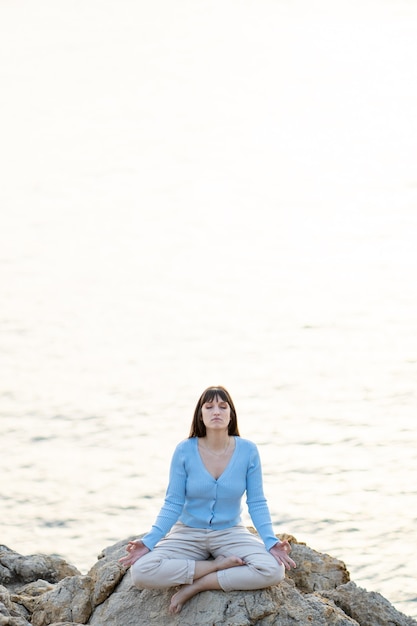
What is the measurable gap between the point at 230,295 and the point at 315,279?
5.94 ft

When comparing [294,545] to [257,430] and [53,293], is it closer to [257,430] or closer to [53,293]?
[257,430]

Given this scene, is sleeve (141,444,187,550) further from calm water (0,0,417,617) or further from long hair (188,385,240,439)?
calm water (0,0,417,617)

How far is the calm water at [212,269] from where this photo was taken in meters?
18.3

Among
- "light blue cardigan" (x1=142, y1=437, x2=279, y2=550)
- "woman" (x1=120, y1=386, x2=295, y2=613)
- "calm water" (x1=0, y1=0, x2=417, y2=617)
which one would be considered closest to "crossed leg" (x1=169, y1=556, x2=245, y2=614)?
"woman" (x1=120, y1=386, x2=295, y2=613)

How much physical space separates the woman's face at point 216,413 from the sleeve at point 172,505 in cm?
25

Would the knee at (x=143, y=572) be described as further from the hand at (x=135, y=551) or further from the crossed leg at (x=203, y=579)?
the crossed leg at (x=203, y=579)

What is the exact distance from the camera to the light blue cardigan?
8406 mm

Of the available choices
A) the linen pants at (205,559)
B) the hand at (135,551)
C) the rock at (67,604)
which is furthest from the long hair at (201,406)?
the rock at (67,604)

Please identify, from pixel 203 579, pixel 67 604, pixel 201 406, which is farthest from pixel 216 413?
pixel 67 604

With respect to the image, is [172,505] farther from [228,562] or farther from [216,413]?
[216,413]

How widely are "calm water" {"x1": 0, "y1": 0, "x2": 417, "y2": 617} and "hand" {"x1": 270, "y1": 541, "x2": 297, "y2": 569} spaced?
703 cm

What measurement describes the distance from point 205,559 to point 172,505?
0.38 meters

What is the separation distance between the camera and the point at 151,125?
3484cm

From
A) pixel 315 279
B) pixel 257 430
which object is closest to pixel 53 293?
pixel 315 279
